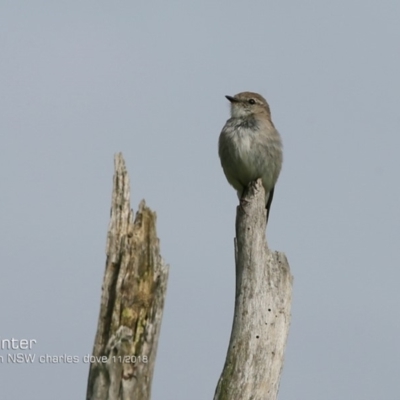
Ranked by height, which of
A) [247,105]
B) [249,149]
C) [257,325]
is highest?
[247,105]

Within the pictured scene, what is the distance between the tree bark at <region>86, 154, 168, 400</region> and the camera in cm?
853

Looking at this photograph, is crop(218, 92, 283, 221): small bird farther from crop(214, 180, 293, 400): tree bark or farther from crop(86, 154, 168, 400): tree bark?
crop(86, 154, 168, 400): tree bark

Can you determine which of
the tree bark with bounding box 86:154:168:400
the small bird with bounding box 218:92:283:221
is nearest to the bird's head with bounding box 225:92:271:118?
the small bird with bounding box 218:92:283:221

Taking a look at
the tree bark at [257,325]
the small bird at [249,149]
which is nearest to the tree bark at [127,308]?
the tree bark at [257,325]

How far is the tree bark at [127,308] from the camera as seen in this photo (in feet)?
28.0

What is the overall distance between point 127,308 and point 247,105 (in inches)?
335

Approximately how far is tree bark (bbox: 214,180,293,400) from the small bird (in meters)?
4.51

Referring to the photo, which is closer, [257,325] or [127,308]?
[127,308]

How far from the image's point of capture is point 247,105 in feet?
54.6

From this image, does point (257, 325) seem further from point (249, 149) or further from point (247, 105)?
point (247, 105)

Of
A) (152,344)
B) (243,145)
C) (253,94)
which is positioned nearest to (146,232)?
(152,344)

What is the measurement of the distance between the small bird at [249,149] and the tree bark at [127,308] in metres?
6.82

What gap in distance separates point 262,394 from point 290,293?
1.22 m

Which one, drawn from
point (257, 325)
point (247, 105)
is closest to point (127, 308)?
point (257, 325)
